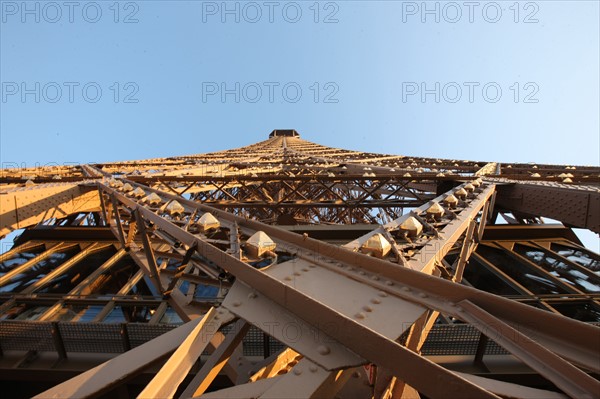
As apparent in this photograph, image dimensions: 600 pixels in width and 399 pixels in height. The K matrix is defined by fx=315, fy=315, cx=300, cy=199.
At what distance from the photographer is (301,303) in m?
1.78

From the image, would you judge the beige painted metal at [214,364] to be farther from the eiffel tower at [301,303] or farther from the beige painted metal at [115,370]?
the beige painted metal at [115,370]

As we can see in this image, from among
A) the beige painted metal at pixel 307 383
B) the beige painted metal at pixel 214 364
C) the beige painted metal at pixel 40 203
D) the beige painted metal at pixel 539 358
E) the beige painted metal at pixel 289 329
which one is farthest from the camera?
the beige painted metal at pixel 40 203

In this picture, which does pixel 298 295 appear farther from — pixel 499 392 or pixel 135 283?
pixel 135 283

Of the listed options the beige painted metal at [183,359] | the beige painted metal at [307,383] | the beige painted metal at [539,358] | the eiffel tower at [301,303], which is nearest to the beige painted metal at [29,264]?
the eiffel tower at [301,303]

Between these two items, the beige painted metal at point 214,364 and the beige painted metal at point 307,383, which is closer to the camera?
the beige painted metal at point 307,383

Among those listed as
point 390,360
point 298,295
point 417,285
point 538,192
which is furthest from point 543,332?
point 538,192

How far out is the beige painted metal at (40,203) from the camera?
201 inches

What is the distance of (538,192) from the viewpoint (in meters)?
6.69

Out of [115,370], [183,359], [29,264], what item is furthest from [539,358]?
[29,264]

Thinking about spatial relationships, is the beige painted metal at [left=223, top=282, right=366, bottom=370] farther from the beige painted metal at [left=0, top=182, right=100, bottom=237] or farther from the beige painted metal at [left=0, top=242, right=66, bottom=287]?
the beige painted metal at [left=0, top=242, right=66, bottom=287]

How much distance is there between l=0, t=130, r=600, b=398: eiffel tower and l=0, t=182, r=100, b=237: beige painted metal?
0.03 metres

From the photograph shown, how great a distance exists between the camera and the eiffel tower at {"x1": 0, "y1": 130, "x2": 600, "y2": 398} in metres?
1.57

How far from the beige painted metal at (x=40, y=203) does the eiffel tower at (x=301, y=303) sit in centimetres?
3

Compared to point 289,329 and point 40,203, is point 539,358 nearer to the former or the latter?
point 289,329
